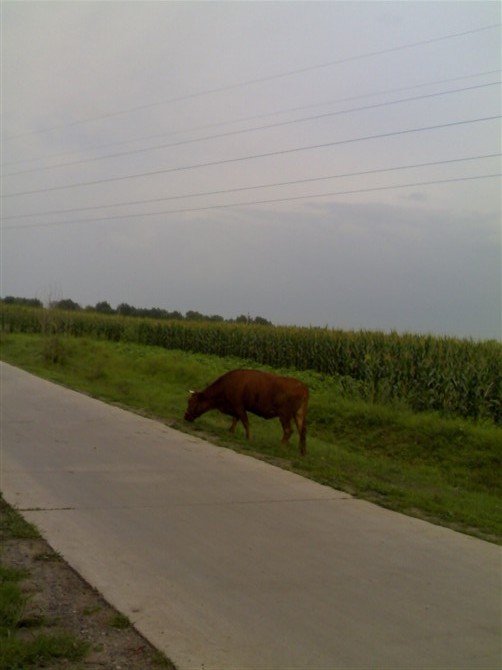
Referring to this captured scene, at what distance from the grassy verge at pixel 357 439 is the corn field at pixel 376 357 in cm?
105

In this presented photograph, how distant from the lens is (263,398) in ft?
39.0

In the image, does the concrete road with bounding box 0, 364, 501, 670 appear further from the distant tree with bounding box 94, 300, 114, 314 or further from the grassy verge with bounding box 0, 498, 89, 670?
the distant tree with bounding box 94, 300, 114, 314

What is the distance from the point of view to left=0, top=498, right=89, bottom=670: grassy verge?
13.9 feet

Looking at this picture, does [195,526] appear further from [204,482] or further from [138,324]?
[138,324]

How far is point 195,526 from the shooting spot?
707 cm

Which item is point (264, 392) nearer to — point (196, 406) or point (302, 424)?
point (302, 424)

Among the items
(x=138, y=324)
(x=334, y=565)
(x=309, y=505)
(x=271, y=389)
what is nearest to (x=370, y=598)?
(x=334, y=565)

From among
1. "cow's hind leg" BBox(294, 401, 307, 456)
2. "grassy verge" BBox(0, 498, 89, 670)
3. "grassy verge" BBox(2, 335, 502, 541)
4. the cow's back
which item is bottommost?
"grassy verge" BBox(2, 335, 502, 541)

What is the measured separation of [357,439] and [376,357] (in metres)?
5.50

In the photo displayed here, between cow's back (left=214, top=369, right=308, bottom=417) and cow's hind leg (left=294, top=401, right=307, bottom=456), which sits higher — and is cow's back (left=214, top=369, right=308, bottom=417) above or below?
above

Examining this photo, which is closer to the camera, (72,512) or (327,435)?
(72,512)

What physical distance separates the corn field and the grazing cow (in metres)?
7.29

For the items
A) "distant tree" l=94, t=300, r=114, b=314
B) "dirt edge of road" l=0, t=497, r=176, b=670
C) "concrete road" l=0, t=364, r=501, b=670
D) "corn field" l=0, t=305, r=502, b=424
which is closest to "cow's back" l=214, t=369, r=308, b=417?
"concrete road" l=0, t=364, r=501, b=670

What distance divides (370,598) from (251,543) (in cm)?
145
